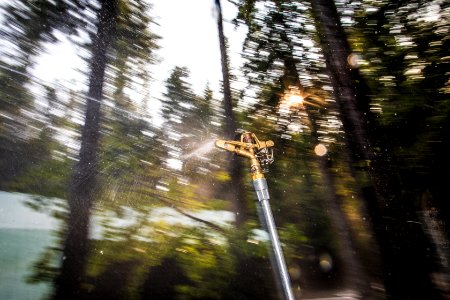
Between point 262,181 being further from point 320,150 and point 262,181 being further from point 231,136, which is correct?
point 231,136

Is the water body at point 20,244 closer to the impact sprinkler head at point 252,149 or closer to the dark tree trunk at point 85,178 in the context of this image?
the dark tree trunk at point 85,178

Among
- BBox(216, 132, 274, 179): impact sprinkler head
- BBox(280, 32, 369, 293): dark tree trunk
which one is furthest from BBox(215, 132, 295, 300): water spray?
BBox(280, 32, 369, 293): dark tree trunk

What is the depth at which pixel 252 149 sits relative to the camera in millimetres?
2715

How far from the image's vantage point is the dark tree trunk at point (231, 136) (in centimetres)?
718

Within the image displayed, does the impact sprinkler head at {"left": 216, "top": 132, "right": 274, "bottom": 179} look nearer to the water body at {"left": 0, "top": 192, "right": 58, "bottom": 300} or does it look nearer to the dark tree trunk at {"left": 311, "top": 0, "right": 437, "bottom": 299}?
the dark tree trunk at {"left": 311, "top": 0, "right": 437, "bottom": 299}

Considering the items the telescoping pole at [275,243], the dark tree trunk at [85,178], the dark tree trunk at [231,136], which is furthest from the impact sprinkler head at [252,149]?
the dark tree trunk at [85,178]

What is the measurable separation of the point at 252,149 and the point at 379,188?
4.34ft

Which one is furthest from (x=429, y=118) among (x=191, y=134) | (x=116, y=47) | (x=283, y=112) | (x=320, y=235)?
(x=116, y=47)

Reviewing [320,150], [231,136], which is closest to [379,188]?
[320,150]

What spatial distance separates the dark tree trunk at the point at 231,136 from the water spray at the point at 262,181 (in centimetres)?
407

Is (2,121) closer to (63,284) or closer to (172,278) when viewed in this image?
(63,284)

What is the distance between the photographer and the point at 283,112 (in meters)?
7.83

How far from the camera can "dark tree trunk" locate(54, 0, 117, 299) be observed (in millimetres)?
5602

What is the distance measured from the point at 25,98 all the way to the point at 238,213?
573 centimetres
